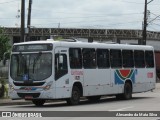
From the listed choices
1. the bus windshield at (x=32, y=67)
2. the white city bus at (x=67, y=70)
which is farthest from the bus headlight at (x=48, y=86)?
the bus windshield at (x=32, y=67)

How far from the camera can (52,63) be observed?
22.5 metres

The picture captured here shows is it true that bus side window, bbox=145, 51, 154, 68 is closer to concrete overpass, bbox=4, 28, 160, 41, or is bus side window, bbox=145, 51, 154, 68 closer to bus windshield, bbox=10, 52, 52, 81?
bus windshield, bbox=10, 52, 52, 81

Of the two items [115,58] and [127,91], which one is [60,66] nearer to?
[115,58]

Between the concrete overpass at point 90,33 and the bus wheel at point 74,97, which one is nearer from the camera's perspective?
the bus wheel at point 74,97

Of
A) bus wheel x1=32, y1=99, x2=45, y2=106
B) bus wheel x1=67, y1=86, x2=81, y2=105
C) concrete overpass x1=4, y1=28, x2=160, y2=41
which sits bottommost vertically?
bus wheel x1=32, y1=99, x2=45, y2=106

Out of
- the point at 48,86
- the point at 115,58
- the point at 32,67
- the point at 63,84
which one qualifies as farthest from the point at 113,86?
the point at 32,67

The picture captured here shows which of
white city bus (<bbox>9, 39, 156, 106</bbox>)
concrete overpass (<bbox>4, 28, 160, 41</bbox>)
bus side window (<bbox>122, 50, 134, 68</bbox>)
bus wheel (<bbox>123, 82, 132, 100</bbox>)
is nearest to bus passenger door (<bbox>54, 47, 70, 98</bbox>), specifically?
white city bus (<bbox>9, 39, 156, 106</bbox>)

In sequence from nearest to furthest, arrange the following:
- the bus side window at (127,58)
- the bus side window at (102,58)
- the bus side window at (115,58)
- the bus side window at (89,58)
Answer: the bus side window at (89,58) → the bus side window at (102,58) → the bus side window at (115,58) → the bus side window at (127,58)

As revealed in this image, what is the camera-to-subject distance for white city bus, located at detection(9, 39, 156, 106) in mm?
22562

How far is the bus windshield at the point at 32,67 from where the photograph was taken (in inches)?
886

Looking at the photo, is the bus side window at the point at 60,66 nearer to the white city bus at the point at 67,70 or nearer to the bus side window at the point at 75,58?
the white city bus at the point at 67,70

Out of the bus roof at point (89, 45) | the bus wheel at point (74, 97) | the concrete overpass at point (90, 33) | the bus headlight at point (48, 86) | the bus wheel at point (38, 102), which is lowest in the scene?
the bus wheel at point (38, 102)

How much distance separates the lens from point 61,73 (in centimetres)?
2294

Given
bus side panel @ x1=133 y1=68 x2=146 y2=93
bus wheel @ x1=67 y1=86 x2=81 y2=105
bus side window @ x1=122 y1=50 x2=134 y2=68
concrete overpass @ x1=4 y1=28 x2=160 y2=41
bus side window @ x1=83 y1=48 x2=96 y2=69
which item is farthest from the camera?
concrete overpass @ x1=4 y1=28 x2=160 y2=41
